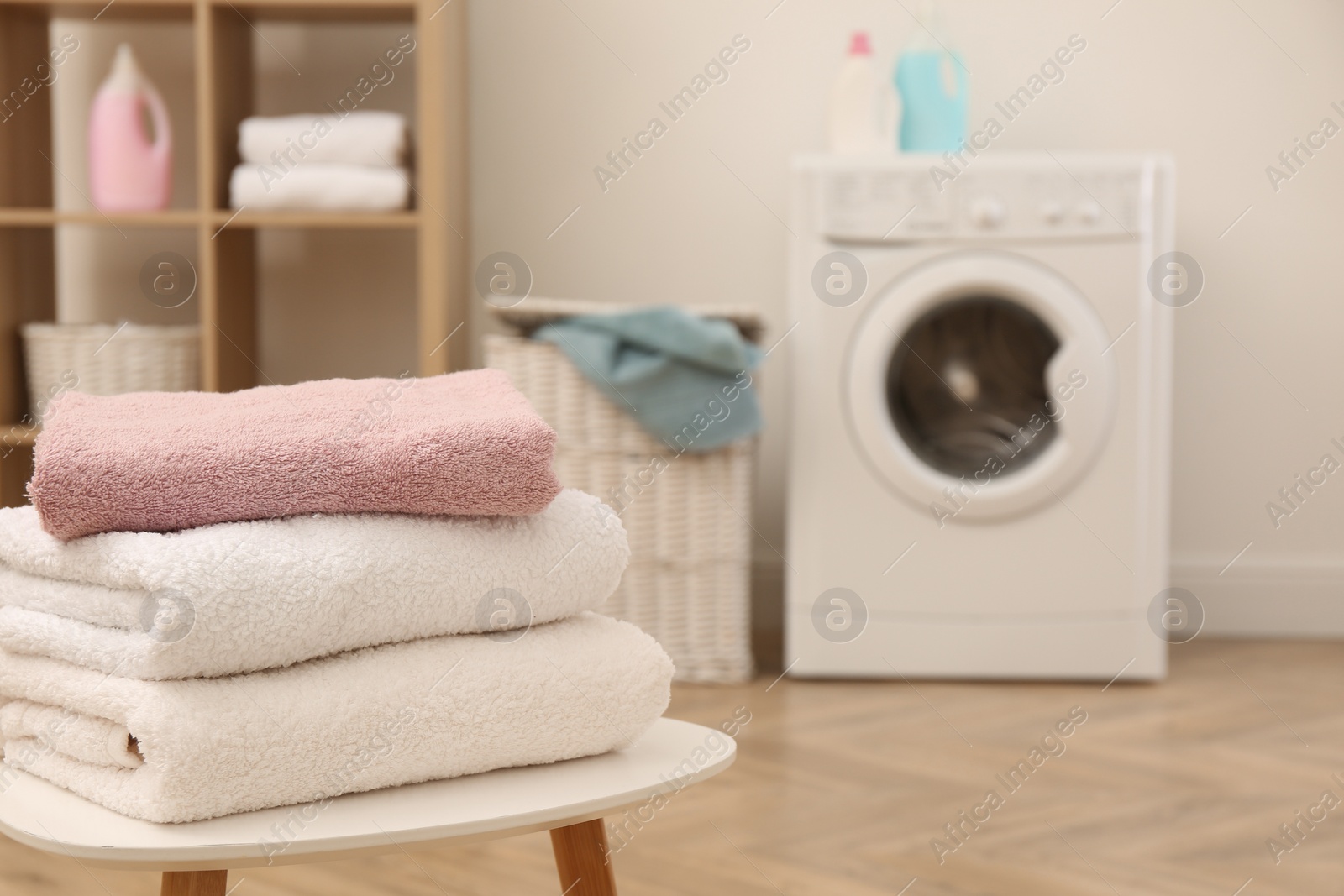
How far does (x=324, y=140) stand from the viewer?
186 cm

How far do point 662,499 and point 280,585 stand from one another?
1.38 m

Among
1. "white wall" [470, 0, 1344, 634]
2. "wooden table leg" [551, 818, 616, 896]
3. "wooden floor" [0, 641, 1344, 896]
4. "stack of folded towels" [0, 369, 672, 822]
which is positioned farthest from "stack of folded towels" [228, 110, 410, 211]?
"wooden table leg" [551, 818, 616, 896]

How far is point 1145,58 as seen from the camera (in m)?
2.23

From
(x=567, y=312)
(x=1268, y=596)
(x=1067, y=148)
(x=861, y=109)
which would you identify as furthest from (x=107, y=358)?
(x=1268, y=596)

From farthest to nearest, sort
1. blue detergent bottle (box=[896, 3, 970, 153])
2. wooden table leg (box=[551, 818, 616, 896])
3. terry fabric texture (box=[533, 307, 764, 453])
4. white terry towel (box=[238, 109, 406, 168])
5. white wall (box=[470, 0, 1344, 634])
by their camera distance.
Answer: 1. white wall (box=[470, 0, 1344, 634])
2. blue detergent bottle (box=[896, 3, 970, 153])
3. white terry towel (box=[238, 109, 406, 168])
4. terry fabric texture (box=[533, 307, 764, 453])
5. wooden table leg (box=[551, 818, 616, 896])

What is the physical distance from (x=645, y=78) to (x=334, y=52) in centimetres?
56

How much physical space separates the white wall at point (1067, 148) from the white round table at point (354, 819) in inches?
69.3

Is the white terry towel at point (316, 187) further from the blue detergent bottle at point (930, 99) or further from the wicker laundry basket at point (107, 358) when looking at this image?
the blue detergent bottle at point (930, 99)

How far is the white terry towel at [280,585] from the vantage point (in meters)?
0.46

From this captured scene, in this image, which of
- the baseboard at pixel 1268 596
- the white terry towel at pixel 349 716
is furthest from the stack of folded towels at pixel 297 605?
the baseboard at pixel 1268 596

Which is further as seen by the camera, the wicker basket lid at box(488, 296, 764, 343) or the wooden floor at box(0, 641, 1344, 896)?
the wicker basket lid at box(488, 296, 764, 343)

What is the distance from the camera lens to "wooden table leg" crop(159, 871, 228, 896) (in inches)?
18.6

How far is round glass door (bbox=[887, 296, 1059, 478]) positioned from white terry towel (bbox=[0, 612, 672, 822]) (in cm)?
139

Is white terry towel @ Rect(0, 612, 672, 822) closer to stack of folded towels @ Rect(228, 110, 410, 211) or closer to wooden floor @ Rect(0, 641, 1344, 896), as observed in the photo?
wooden floor @ Rect(0, 641, 1344, 896)
